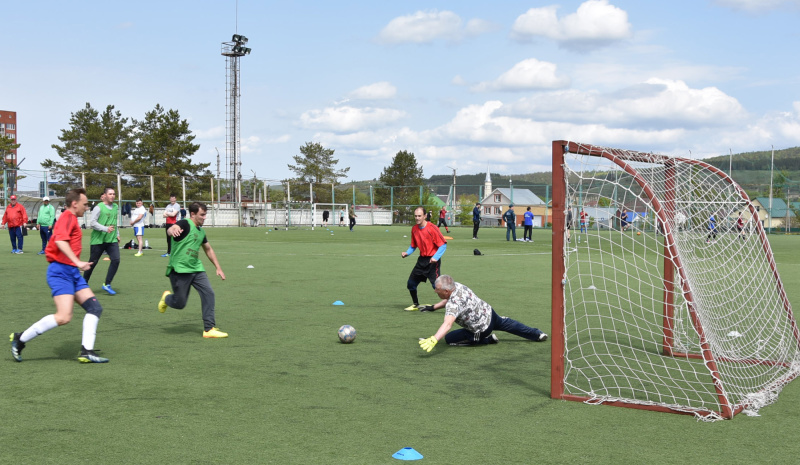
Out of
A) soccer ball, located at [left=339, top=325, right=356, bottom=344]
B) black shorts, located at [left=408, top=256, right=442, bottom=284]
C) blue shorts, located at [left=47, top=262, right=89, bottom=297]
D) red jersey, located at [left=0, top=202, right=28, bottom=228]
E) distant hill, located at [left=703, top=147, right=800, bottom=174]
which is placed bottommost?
soccer ball, located at [left=339, top=325, right=356, bottom=344]

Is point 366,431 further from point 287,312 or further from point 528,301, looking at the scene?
point 528,301

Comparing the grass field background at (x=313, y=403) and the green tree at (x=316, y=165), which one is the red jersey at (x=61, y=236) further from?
the green tree at (x=316, y=165)

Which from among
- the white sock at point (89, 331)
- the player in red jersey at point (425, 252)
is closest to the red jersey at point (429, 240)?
the player in red jersey at point (425, 252)

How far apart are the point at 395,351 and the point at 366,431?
2.86 m

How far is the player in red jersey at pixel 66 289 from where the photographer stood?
7.05 meters

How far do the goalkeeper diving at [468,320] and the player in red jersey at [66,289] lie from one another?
344 centimetres

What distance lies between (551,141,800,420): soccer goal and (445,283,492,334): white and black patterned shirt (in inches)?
41.4

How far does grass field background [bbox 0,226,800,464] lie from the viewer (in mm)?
4641

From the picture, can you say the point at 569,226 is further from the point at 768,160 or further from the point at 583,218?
the point at 768,160

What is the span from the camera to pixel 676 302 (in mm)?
7348

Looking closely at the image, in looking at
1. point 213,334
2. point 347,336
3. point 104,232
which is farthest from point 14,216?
point 347,336

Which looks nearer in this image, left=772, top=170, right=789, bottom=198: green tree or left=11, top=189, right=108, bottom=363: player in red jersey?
left=11, top=189, right=108, bottom=363: player in red jersey

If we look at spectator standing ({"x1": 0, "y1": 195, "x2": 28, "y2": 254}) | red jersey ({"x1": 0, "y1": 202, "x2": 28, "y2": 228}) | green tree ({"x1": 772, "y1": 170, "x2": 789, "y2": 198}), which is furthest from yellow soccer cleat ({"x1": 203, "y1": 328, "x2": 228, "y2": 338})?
green tree ({"x1": 772, "y1": 170, "x2": 789, "y2": 198})

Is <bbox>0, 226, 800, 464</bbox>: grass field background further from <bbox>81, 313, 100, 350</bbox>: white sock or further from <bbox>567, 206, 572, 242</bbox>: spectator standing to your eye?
<bbox>567, 206, 572, 242</bbox>: spectator standing
